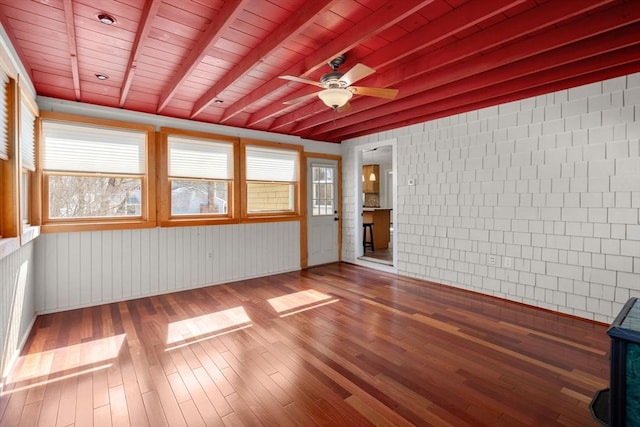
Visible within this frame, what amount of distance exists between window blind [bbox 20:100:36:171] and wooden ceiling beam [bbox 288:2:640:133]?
348cm

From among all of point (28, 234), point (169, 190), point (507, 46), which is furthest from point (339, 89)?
point (28, 234)

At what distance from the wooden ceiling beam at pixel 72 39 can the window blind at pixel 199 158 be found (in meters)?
1.39

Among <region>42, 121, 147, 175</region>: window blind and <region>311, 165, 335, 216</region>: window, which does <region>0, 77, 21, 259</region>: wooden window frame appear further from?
<region>311, 165, 335, 216</region>: window

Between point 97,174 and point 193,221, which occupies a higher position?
point 97,174

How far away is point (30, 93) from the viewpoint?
321cm

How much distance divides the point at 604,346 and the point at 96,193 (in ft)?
19.1

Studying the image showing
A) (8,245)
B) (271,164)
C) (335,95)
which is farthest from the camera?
(271,164)

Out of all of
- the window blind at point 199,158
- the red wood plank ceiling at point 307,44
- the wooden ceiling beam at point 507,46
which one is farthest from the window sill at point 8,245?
the wooden ceiling beam at point 507,46

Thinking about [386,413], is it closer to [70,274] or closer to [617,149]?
[617,149]

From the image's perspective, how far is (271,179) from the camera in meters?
5.61

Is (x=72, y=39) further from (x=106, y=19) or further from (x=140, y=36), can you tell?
(x=140, y=36)

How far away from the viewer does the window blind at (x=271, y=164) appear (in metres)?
5.35

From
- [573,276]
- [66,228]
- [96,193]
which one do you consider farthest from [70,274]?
[573,276]

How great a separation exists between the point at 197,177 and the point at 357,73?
3.20 m
